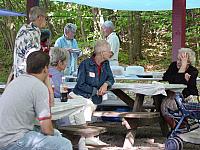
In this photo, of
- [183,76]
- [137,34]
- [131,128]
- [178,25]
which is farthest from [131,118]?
[137,34]

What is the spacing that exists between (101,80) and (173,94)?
2.75 feet

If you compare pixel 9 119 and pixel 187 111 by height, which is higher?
pixel 9 119

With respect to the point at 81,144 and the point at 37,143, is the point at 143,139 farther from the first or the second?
the point at 37,143

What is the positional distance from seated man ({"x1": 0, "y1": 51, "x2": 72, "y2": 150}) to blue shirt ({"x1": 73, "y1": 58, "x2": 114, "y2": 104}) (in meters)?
1.87

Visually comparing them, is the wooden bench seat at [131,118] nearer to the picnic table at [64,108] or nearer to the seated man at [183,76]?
the seated man at [183,76]

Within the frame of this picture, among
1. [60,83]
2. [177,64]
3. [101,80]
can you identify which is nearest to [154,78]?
[177,64]

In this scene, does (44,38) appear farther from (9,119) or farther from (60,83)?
(9,119)

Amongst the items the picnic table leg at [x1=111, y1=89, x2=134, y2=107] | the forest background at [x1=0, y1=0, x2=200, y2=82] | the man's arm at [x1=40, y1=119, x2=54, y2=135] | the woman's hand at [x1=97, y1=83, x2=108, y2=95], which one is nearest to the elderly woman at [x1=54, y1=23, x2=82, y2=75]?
the picnic table leg at [x1=111, y1=89, x2=134, y2=107]

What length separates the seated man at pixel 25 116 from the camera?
2859 millimetres

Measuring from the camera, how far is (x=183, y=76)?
17.1ft

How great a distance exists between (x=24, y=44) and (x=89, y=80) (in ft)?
2.61

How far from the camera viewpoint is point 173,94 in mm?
5152

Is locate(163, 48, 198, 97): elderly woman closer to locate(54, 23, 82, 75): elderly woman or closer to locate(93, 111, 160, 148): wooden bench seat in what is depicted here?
locate(93, 111, 160, 148): wooden bench seat

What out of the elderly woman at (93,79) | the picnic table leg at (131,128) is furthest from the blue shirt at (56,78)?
the picnic table leg at (131,128)
